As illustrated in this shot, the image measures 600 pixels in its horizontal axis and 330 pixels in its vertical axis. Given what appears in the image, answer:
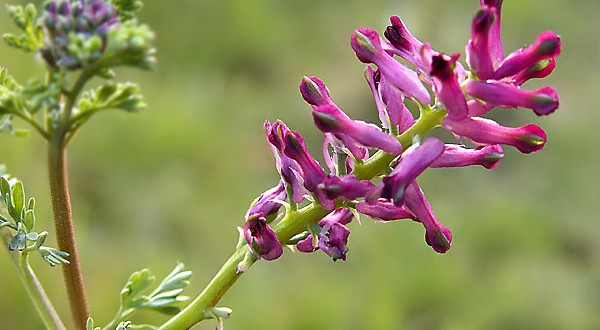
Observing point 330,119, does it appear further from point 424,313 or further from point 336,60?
point 336,60

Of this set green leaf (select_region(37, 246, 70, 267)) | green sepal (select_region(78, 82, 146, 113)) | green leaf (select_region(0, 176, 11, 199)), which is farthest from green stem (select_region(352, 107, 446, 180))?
green leaf (select_region(0, 176, 11, 199))

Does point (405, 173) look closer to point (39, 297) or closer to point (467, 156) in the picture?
point (467, 156)

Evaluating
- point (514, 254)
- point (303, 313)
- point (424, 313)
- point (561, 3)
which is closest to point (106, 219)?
point (303, 313)

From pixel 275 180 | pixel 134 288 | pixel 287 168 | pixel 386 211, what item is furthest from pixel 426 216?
pixel 275 180

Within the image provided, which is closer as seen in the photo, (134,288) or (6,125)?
(6,125)

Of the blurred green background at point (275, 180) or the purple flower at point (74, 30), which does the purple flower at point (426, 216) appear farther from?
the blurred green background at point (275, 180)
